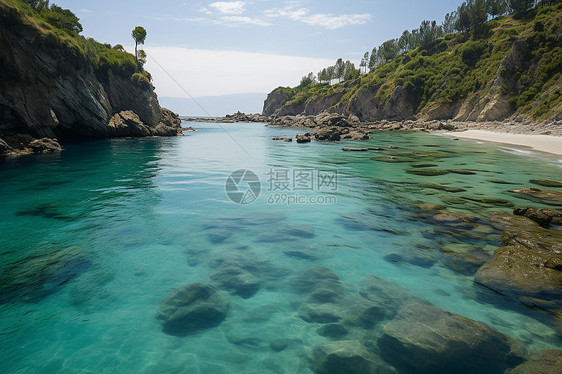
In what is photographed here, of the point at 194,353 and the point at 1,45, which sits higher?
the point at 1,45

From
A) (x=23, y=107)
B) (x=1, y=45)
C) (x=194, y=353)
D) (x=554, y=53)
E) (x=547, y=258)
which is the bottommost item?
(x=194, y=353)

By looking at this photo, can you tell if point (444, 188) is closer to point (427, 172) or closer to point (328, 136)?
point (427, 172)

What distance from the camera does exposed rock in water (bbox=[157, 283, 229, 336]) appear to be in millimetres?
5652

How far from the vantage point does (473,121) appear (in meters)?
66.0

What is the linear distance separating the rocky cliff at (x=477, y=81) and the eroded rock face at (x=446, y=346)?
5327 cm

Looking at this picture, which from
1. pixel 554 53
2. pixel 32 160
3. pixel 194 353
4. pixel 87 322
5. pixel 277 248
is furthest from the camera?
pixel 554 53

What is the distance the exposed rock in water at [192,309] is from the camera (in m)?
5.65

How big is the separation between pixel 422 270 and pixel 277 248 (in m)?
4.22

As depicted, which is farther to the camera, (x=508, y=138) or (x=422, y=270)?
(x=508, y=138)

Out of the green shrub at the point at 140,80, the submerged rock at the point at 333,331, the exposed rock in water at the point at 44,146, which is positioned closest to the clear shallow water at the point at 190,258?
the submerged rock at the point at 333,331

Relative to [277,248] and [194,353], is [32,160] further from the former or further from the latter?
[194,353]

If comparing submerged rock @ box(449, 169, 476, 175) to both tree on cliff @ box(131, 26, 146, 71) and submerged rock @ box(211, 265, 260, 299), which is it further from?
tree on cliff @ box(131, 26, 146, 71)

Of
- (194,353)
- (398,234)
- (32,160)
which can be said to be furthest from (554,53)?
(32,160)

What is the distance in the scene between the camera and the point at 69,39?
36.9 m
